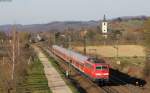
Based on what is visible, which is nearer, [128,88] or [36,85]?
[36,85]

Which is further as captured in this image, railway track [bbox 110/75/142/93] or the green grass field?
railway track [bbox 110/75/142/93]

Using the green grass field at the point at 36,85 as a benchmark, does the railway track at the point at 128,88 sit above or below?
below

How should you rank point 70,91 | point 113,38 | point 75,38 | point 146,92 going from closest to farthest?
1. point 70,91
2. point 146,92
3. point 113,38
4. point 75,38

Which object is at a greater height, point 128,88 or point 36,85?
point 36,85

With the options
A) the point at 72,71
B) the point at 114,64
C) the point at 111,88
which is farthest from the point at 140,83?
the point at 114,64

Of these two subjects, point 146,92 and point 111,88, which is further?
point 111,88

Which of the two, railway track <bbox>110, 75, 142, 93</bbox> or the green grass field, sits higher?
the green grass field

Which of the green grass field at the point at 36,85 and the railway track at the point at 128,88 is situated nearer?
the green grass field at the point at 36,85

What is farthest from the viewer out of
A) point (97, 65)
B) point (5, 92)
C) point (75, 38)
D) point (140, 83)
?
point (75, 38)

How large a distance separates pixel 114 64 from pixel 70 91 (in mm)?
39621

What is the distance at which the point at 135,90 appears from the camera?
4159cm

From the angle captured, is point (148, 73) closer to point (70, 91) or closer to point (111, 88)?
point (111, 88)

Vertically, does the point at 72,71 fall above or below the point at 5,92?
below

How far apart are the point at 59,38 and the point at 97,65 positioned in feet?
427
